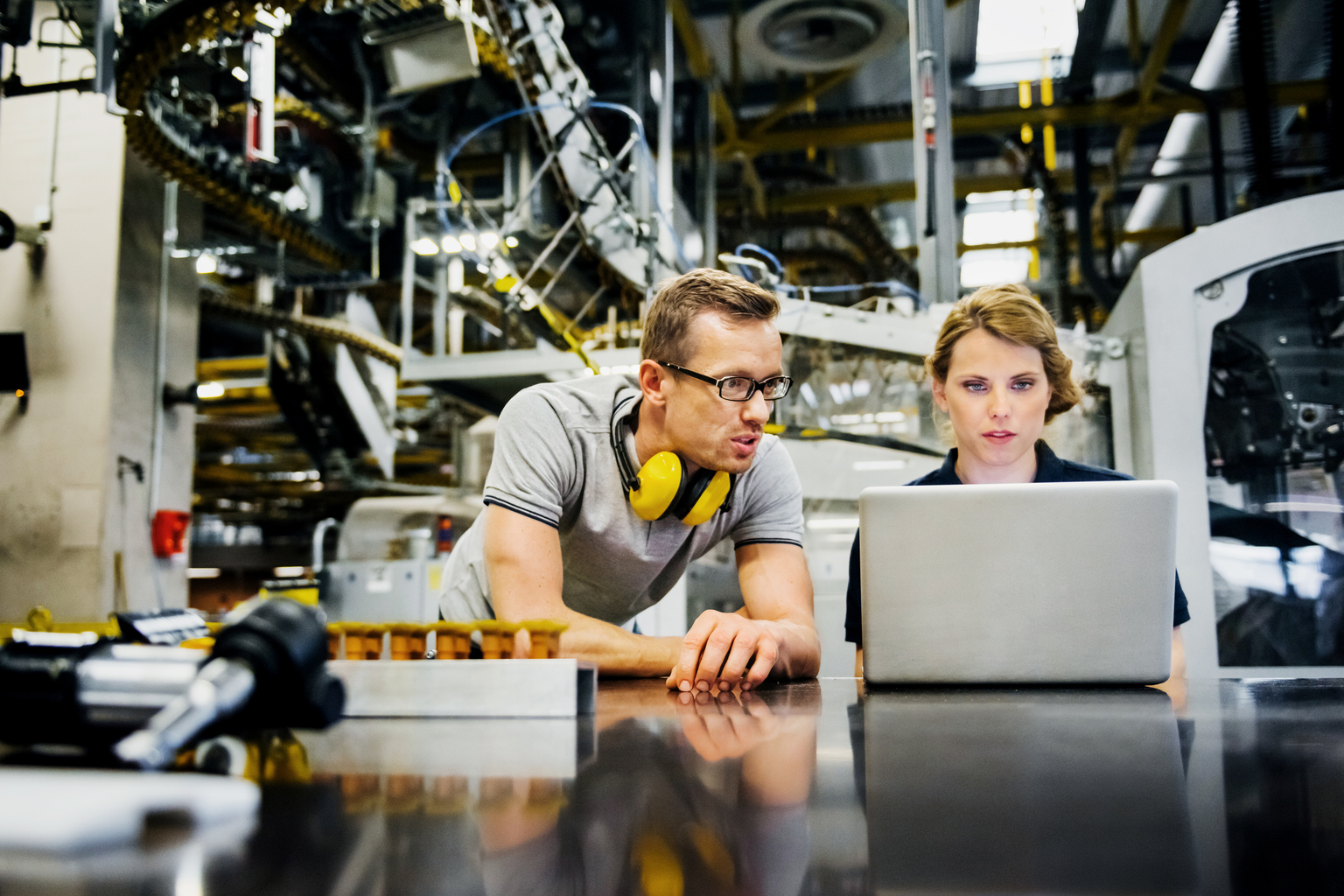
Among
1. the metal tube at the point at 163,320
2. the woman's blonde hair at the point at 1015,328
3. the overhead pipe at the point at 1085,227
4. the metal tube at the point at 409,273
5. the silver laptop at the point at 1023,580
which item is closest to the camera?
the silver laptop at the point at 1023,580

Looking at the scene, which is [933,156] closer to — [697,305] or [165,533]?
[697,305]

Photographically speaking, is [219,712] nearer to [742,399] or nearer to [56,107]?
[742,399]

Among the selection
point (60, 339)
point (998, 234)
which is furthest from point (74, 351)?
point (998, 234)

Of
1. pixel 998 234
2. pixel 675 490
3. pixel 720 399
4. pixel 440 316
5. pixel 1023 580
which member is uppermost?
pixel 998 234

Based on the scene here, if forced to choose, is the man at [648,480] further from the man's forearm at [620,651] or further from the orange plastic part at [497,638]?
the orange plastic part at [497,638]

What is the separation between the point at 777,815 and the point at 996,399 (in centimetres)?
134

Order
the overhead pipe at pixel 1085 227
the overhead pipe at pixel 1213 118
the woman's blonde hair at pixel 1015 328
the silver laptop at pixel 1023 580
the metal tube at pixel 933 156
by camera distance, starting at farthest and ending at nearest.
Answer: the overhead pipe at pixel 1085 227
the overhead pipe at pixel 1213 118
the metal tube at pixel 933 156
the woman's blonde hair at pixel 1015 328
the silver laptop at pixel 1023 580

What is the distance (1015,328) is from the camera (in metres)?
1.64

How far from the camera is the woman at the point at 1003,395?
1608 mm

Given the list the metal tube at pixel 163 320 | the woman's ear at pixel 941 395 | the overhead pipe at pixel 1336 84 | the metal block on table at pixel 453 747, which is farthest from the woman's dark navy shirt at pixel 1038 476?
the metal tube at pixel 163 320

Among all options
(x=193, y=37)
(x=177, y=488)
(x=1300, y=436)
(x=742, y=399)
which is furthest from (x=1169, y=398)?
(x=177, y=488)

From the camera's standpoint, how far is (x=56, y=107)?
3979mm

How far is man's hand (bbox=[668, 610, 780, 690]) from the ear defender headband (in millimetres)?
327

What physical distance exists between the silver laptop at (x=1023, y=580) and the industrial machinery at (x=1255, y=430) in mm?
2100
